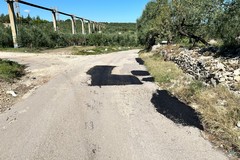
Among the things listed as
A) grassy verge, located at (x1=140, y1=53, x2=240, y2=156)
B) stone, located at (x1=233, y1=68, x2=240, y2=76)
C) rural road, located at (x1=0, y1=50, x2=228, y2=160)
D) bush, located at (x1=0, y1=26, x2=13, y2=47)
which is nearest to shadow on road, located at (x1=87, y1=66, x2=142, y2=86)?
rural road, located at (x1=0, y1=50, x2=228, y2=160)

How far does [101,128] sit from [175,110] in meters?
2.42

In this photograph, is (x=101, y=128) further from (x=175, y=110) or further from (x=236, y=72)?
(x=236, y=72)

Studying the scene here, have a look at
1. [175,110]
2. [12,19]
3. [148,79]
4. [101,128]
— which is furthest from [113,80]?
[12,19]

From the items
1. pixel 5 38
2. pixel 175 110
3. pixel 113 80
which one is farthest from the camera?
pixel 5 38

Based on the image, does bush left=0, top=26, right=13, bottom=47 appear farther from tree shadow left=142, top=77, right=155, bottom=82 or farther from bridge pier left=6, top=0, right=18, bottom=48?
tree shadow left=142, top=77, right=155, bottom=82

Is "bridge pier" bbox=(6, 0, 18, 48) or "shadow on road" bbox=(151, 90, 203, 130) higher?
"bridge pier" bbox=(6, 0, 18, 48)

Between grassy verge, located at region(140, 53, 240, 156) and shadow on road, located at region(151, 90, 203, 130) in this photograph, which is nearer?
grassy verge, located at region(140, 53, 240, 156)

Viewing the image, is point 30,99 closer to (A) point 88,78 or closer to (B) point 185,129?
(A) point 88,78

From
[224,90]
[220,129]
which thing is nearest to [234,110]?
[220,129]

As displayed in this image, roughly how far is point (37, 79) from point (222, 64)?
28.6ft

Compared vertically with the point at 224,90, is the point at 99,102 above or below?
below

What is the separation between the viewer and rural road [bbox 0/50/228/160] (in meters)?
4.62

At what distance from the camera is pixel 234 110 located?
19.6ft

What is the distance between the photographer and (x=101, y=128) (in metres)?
5.80
